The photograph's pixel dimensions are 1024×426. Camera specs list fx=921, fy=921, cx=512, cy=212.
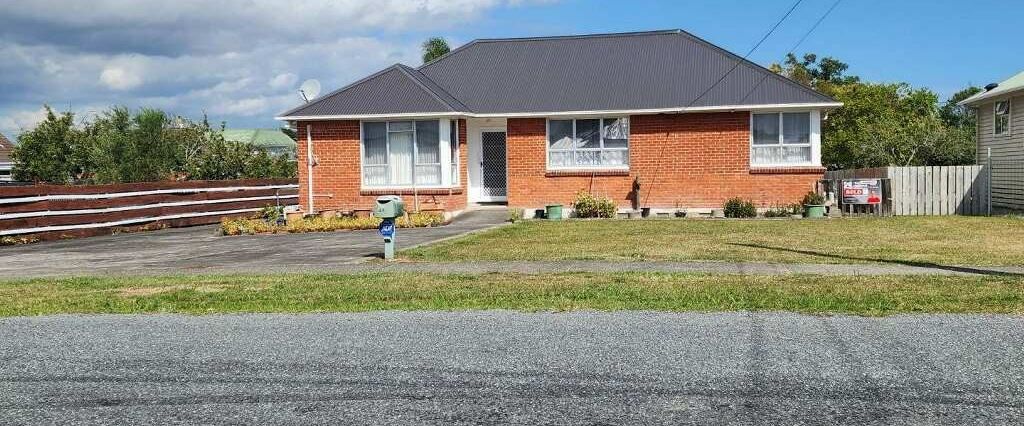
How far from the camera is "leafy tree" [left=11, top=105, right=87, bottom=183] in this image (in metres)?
36.7

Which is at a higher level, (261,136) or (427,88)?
(261,136)

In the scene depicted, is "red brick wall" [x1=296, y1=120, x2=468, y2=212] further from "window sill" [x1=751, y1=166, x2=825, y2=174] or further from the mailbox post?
the mailbox post

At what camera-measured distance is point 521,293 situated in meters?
9.89

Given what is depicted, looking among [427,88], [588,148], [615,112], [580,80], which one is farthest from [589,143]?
[427,88]

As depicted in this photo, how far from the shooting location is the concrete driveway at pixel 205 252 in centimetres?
1384

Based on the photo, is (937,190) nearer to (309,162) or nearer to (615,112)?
(615,112)

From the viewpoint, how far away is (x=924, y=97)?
5581 centimetres

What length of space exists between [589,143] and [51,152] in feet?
77.9

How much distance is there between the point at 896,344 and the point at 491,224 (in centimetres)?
1453

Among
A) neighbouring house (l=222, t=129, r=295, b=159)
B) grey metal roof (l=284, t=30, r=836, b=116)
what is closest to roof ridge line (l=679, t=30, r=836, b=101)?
grey metal roof (l=284, t=30, r=836, b=116)

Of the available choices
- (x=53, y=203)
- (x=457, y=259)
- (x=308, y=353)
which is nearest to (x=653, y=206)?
(x=457, y=259)

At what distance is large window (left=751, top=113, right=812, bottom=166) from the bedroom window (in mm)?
7588

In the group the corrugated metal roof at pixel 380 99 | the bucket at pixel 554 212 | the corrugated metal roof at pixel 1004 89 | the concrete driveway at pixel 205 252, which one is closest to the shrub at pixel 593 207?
the bucket at pixel 554 212

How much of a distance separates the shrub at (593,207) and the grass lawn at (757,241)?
5.84ft
